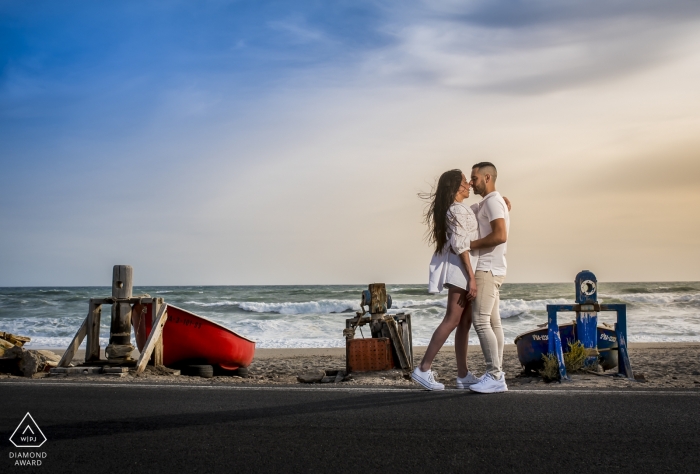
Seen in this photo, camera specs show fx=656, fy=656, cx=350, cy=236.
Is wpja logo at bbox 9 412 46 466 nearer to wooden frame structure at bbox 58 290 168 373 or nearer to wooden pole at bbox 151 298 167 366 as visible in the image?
wooden frame structure at bbox 58 290 168 373

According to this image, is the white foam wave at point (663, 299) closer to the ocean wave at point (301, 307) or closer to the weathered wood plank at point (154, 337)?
the ocean wave at point (301, 307)

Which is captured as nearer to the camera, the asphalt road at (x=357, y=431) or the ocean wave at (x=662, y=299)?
the asphalt road at (x=357, y=431)

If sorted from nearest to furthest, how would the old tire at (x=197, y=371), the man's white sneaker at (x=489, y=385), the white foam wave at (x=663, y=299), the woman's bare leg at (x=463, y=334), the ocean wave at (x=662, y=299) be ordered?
the man's white sneaker at (x=489, y=385) < the woman's bare leg at (x=463, y=334) < the old tire at (x=197, y=371) < the ocean wave at (x=662, y=299) < the white foam wave at (x=663, y=299)

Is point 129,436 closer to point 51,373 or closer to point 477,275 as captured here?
point 477,275

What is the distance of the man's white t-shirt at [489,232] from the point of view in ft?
19.5

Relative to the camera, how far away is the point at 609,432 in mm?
4277

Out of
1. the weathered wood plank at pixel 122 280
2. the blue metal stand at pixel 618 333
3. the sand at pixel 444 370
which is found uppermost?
the weathered wood plank at pixel 122 280

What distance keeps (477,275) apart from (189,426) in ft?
9.41

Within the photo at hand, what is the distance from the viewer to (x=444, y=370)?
12.4 meters

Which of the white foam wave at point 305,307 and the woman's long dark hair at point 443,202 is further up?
the woman's long dark hair at point 443,202

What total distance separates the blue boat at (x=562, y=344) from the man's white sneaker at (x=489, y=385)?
3.46m

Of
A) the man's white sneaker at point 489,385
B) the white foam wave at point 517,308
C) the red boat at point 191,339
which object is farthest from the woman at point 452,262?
the white foam wave at point 517,308

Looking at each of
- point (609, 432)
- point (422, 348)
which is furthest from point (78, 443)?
point (422, 348)

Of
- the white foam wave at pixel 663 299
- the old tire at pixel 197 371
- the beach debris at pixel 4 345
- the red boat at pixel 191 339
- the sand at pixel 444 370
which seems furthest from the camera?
the white foam wave at pixel 663 299
